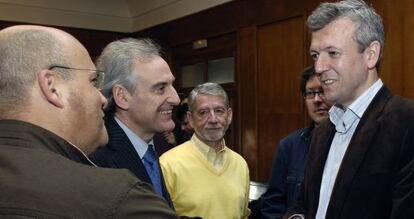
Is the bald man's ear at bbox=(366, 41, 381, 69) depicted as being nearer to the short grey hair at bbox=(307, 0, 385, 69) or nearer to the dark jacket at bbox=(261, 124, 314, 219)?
the short grey hair at bbox=(307, 0, 385, 69)

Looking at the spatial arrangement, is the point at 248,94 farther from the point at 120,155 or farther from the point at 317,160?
the point at 120,155

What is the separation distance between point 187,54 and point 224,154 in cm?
377

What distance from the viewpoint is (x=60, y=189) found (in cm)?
72

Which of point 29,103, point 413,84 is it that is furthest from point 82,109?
point 413,84

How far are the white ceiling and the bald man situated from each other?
477 cm

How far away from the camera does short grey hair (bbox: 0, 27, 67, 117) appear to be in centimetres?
92

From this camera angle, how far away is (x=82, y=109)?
1005 mm

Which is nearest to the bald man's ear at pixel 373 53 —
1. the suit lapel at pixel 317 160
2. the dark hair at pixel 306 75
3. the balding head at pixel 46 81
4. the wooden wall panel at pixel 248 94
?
the suit lapel at pixel 317 160

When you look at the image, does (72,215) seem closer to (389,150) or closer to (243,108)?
(389,150)

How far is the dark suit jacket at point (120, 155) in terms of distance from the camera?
4.95 feet

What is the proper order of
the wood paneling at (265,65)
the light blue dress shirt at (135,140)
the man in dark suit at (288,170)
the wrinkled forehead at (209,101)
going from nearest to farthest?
1. the light blue dress shirt at (135,140)
2. the man in dark suit at (288,170)
3. the wrinkled forehead at (209,101)
4. the wood paneling at (265,65)

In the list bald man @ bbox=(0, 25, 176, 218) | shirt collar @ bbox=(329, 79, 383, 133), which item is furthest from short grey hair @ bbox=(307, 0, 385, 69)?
bald man @ bbox=(0, 25, 176, 218)

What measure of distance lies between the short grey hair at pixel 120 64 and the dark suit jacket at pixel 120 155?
0.16m

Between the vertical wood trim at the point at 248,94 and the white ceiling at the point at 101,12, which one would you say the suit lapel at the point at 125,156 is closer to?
the vertical wood trim at the point at 248,94
